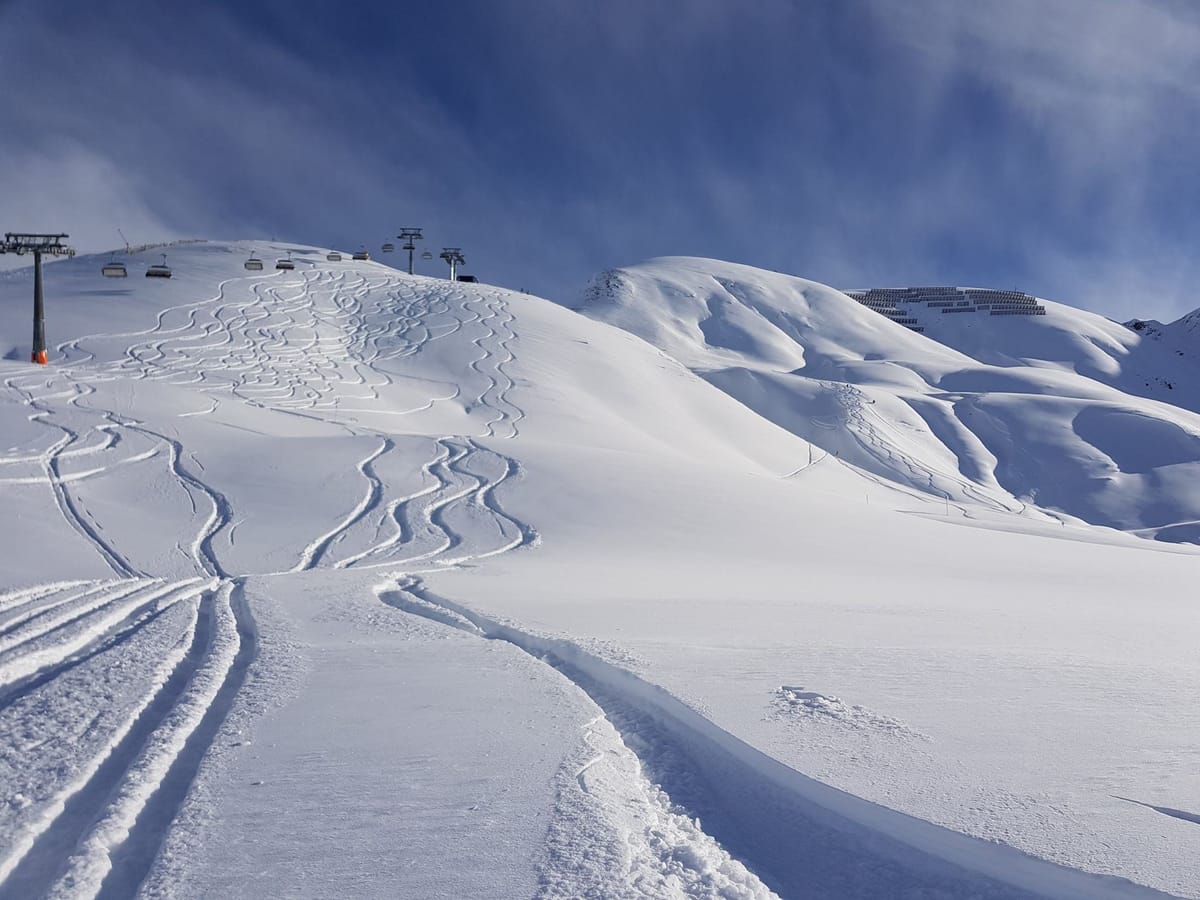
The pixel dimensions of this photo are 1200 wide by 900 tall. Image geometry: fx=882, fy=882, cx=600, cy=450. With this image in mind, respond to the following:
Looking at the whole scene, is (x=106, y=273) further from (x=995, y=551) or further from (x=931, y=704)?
(x=931, y=704)

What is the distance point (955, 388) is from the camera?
63281 mm

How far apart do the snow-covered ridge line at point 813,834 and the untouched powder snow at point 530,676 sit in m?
0.01

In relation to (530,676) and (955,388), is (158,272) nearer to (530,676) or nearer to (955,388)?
(530,676)

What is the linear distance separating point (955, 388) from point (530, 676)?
63359 mm

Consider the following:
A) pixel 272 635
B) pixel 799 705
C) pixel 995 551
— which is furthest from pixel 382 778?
pixel 995 551

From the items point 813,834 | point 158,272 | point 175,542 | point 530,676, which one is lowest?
point 813,834

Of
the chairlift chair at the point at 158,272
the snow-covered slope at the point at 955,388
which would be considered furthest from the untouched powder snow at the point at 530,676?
the snow-covered slope at the point at 955,388

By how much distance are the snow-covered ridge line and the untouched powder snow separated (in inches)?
0.6

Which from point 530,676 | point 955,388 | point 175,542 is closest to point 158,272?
point 175,542

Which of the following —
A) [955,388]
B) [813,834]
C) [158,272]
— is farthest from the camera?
[955,388]

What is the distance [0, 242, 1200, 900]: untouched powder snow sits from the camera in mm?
3430

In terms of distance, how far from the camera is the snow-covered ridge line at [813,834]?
3.32 meters

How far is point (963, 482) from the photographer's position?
136 feet

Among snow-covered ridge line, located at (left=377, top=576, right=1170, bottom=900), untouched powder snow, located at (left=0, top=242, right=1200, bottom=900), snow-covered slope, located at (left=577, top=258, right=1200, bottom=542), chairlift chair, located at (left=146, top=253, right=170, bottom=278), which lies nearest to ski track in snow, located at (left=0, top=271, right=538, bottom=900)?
untouched powder snow, located at (left=0, top=242, right=1200, bottom=900)
